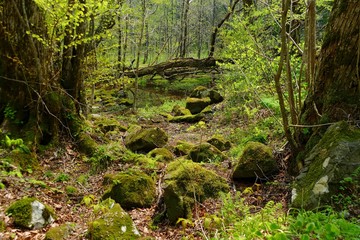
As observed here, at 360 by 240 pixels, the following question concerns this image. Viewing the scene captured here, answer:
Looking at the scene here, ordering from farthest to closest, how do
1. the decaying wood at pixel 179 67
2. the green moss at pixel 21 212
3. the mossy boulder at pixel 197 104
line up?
1. the decaying wood at pixel 179 67
2. the mossy boulder at pixel 197 104
3. the green moss at pixel 21 212

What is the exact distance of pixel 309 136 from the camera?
5.08 meters

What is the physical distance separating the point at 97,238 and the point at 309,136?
359cm

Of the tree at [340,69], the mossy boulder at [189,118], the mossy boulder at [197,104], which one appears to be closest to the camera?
the tree at [340,69]

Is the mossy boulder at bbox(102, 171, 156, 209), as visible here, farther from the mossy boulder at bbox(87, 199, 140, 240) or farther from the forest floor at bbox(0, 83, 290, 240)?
the mossy boulder at bbox(87, 199, 140, 240)

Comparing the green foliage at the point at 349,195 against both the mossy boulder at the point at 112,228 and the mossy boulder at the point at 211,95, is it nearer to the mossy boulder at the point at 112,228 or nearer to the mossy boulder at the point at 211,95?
the mossy boulder at the point at 112,228

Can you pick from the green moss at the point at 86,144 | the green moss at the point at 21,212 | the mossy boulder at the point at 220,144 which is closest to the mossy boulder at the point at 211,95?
the mossy boulder at the point at 220,144

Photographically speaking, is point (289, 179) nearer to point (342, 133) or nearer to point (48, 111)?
point (342, 133)

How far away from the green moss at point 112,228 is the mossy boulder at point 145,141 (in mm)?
3947

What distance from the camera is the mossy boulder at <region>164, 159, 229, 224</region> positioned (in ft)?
15.4

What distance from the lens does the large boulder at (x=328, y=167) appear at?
3.80m

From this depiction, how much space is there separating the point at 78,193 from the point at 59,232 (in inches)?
62.6

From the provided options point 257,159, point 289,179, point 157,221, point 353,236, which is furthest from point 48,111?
point 353,236

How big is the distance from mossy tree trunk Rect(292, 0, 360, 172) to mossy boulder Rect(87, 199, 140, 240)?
293 cm

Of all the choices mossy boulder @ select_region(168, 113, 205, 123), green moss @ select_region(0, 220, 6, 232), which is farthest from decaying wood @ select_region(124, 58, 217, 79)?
green moss @ select_region(0, 220, 6, 232)
